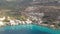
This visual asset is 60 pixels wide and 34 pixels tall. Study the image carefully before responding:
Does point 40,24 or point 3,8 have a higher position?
point 3,8

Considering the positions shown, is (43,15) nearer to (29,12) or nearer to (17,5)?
(29,12)

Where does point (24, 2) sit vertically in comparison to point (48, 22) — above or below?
above

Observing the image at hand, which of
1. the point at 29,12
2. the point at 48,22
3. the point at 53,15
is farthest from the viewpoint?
the point at 29,12

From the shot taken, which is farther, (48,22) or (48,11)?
(48,11)

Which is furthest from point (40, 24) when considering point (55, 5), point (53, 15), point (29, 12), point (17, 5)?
point (17, 5)

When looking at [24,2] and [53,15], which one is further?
[24,2]

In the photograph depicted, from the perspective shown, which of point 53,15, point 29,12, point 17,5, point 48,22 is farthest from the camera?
point 17,5

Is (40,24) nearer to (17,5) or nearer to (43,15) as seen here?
(43,15)

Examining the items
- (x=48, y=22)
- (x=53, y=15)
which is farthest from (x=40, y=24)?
(x=53, y=15)

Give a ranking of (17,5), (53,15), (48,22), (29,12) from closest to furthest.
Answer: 1. (48,22)
2. (53,15)
3. (29,12)
4. (17,5)
